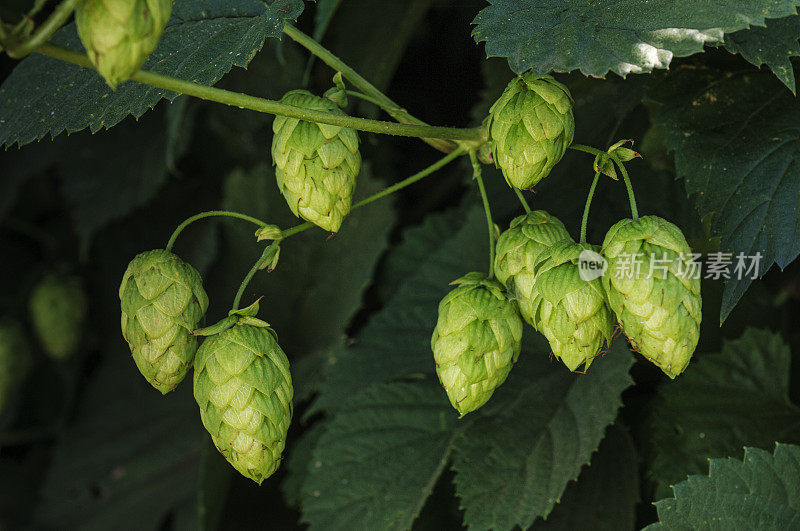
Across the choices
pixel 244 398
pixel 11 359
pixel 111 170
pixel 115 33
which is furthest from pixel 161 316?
pixel 11 359

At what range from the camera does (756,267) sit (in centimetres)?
89

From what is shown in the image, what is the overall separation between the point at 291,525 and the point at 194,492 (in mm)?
276

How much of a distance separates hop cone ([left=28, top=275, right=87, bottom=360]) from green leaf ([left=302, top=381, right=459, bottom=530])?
0.95 meters

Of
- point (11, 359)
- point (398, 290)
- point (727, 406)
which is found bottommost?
point (11, 359)

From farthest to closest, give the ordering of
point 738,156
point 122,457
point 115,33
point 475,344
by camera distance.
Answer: point 122,457
point 738,156
point 475,344
point 115,33

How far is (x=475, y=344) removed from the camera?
85 centimetres

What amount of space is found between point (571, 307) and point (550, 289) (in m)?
0.03

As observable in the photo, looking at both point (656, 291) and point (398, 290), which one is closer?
point (656, 291)

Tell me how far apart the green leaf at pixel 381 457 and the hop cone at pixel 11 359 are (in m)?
1.00

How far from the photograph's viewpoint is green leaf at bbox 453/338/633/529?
1.15 metres

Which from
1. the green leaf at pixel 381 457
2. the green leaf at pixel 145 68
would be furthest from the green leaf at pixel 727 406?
the green leaf at pixel 145 68

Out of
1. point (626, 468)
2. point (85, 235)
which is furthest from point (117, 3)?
point (85, 235)

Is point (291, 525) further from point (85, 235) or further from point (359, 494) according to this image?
point (85, 235)

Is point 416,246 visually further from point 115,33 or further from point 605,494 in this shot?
point 115,33
